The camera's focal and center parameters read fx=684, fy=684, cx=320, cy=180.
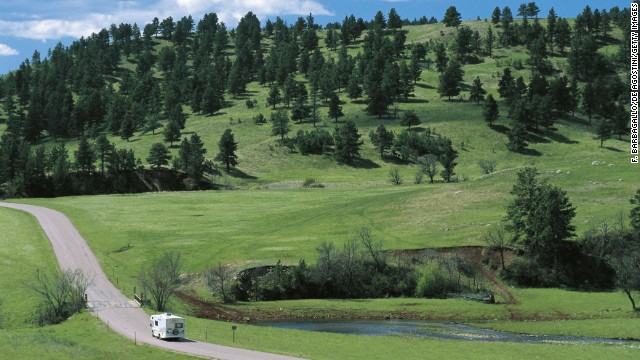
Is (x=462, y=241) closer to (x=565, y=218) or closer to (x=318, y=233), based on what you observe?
(x=565, y=218)

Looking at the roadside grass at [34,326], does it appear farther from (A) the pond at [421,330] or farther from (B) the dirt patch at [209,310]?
(A) the pond at [421,330]

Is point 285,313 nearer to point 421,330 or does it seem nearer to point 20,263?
point 421,330

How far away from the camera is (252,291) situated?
10706 centimetres

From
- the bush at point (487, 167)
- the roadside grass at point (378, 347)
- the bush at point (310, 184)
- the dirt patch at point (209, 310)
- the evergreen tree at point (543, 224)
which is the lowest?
the dirt patch at point (209, 310)

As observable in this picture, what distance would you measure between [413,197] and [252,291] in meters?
56.7

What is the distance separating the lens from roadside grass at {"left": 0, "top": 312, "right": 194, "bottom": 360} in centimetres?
6062

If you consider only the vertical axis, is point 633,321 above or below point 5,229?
below

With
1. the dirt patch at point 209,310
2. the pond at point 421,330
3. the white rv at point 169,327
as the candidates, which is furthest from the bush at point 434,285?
the white rv at point 169,327

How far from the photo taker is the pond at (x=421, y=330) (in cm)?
8031

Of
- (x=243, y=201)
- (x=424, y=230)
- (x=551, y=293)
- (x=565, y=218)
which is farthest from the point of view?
(x=243, y=201)

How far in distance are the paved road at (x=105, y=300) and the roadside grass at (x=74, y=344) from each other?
1.81m

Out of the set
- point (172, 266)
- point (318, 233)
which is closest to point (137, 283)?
point (172, 266)

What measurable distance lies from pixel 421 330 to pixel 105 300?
4120 cm

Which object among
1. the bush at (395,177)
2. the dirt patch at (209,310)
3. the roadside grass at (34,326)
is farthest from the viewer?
the bush at (395,177)
